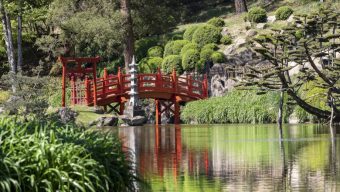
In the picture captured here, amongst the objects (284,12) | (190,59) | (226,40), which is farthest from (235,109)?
(284,12)

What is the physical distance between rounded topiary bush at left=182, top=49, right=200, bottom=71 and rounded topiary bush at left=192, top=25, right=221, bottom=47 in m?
2.01

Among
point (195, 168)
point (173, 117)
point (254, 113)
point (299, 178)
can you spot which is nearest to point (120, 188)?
point (299, 178)

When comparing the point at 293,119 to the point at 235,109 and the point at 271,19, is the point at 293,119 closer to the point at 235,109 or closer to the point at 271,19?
the point at 235,109

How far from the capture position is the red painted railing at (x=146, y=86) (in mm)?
41781

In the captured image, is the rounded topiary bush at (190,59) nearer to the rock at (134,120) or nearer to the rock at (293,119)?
the rock at (134,120)

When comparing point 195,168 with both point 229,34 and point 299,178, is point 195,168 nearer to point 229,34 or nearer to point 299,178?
point 299,178

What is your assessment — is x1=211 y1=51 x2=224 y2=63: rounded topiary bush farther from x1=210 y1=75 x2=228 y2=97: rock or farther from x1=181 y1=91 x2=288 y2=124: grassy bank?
x1=181 y1=91 x2=288 y2=124: grassy bank

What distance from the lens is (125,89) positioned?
43062 millimetres

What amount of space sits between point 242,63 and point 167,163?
2821 centimetres

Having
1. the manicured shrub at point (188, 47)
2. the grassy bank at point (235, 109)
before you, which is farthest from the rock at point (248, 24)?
the grassy bank at point (235, 109)

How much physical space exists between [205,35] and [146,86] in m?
7.53

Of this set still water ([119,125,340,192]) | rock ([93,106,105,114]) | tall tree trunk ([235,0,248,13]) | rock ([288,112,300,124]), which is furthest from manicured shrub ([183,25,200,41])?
still water ([119,125,340,192])

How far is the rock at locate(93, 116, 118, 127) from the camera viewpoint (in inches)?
1502

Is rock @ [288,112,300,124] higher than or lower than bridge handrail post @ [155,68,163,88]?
lower
